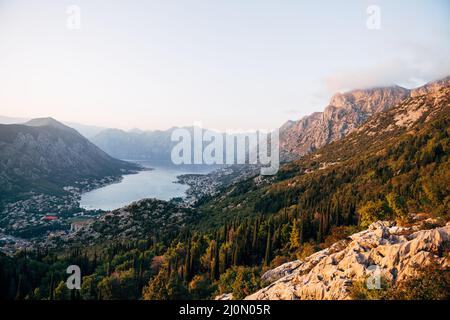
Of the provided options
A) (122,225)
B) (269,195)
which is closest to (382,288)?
(269,195)

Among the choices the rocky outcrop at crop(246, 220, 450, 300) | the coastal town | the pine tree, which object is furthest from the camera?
the coastal town

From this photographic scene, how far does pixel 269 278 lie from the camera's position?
3719 cm

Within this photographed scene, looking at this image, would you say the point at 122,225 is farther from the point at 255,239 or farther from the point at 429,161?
the point at 429,161

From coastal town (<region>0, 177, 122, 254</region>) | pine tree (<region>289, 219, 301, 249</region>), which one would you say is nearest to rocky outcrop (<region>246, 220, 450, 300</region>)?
pine tree (<region>289, 219, 301, 249</region>)

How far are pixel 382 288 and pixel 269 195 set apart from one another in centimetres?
10891

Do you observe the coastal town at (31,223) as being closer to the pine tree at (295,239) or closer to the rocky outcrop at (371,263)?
the pine tree at (295,239)

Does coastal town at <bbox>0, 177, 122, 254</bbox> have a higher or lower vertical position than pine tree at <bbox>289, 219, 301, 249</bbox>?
lower

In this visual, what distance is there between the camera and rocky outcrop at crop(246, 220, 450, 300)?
23453 millimetres

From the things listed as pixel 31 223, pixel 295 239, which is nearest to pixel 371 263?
pixel 295 239

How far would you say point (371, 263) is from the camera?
25797mm

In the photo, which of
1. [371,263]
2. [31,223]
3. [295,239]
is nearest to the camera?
[371,263]

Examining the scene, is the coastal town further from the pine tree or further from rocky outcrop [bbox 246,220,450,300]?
rocky outcrop [bbox 246,220,450,300]

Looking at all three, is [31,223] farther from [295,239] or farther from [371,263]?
[371,263]

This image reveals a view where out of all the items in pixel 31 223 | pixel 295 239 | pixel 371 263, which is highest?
pixel 371 263
